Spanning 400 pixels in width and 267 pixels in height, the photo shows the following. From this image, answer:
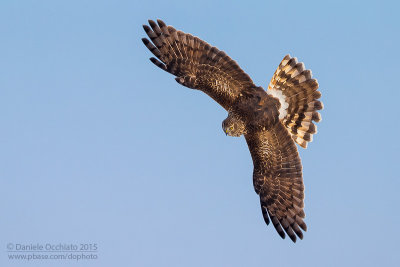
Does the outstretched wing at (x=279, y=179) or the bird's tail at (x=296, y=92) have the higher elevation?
the bird's tail at (x=296, y=92)

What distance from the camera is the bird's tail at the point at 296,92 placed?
15.4 metres

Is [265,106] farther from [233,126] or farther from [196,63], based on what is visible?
[196,63]

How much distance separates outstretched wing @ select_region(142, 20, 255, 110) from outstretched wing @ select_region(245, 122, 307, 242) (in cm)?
130

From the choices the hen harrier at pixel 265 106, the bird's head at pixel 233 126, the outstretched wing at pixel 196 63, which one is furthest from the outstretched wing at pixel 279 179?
the outstretched wing at pixel 196 63

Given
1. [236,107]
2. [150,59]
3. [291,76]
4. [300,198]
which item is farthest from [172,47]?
[300,198]

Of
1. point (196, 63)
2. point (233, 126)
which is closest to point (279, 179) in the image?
point (233, 126)

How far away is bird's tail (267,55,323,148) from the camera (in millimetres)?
15422

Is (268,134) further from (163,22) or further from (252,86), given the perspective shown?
(163,22)

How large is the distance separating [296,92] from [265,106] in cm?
108

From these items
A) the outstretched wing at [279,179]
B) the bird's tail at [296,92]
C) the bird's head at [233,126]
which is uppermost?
the bird's tail at [296,92]

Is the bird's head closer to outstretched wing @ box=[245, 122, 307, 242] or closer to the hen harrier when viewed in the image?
the hen harrier

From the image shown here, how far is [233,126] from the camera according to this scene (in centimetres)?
1469

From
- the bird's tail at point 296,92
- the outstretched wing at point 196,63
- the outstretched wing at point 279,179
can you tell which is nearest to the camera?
the outstretched wing at point 196,63

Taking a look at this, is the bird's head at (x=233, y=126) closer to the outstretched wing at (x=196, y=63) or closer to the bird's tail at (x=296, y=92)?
the outstretched wing at (x=196, y=63)
